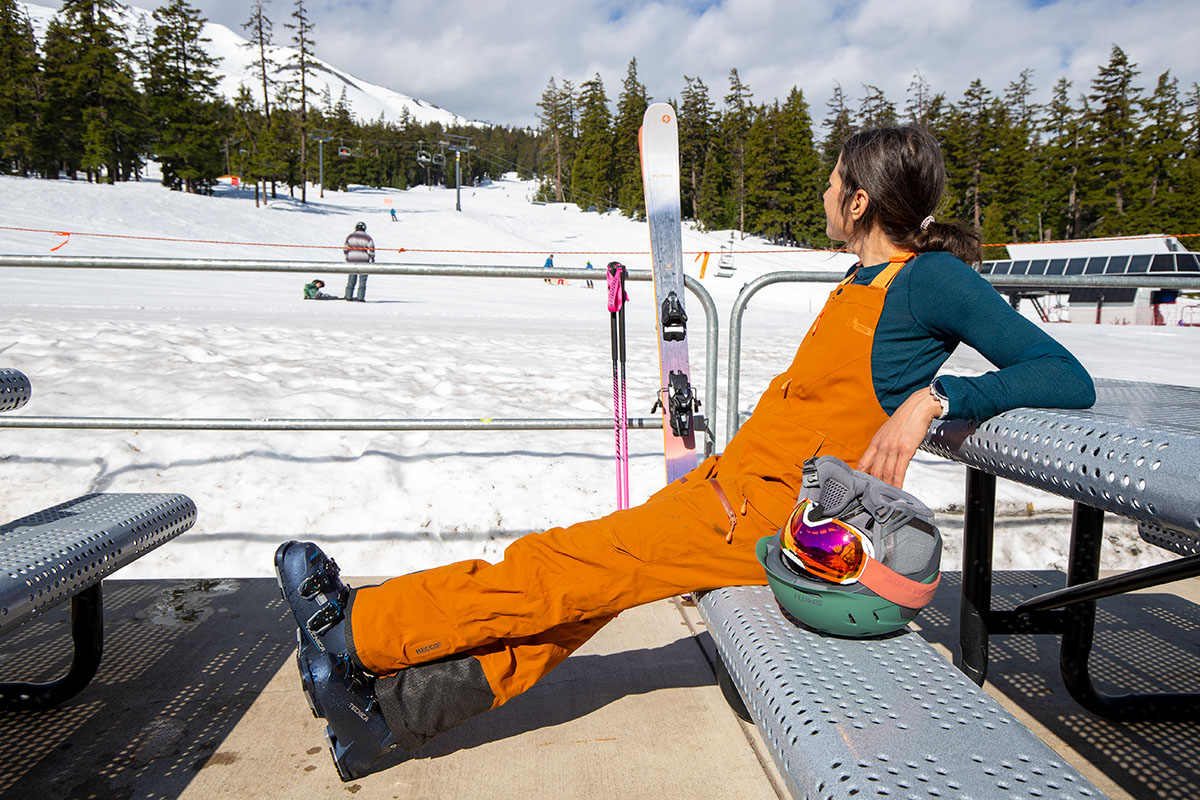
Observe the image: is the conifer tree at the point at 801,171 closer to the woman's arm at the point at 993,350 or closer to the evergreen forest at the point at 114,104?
the evergreen forest at the point at 114,104

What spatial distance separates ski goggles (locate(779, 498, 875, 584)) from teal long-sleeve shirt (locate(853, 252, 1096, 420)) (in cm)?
35

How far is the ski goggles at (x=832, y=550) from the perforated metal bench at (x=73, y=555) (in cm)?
156

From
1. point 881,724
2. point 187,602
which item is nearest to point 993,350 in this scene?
point 881,724

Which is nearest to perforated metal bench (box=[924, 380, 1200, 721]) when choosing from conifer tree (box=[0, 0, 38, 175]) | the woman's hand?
the woman's hand

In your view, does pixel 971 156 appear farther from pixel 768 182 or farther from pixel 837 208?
pixel 837 208

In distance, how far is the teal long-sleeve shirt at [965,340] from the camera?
4.72 ft

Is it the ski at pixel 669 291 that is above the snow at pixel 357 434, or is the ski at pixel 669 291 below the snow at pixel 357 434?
above

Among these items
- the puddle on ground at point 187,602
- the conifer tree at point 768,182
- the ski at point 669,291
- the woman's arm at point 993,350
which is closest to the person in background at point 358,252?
the puddle on ground at point 187,602

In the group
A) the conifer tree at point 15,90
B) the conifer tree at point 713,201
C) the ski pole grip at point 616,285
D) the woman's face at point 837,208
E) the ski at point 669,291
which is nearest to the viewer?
the woman's face at point 837,208

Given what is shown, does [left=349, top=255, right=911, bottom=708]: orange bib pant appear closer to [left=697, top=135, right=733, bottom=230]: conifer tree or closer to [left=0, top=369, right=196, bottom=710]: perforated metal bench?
[left=0, top=369, right=196, bottom=710]: perforated metal bench

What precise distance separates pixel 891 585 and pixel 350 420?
2.28 metres

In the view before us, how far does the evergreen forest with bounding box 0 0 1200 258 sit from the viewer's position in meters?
46.4

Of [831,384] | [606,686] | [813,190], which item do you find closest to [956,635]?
[606,686]

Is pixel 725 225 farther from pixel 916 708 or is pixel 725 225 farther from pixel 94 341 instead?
pixel 916 708
